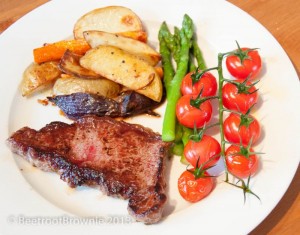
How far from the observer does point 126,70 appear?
315cm

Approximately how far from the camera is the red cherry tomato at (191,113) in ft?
9.32

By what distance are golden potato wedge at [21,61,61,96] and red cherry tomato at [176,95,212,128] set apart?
3.67 feet

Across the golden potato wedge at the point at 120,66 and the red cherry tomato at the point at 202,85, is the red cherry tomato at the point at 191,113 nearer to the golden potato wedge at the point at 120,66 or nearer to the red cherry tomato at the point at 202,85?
the red cherry tomato at the point at 202,85

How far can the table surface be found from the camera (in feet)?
8.76

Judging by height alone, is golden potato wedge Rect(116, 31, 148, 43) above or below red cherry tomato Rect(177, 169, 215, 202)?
above

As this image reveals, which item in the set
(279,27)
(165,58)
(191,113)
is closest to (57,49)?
(165,58)

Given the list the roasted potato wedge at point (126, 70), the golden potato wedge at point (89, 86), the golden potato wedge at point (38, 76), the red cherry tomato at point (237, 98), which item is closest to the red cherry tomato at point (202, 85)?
the red cherry tomato at point (237, 98)

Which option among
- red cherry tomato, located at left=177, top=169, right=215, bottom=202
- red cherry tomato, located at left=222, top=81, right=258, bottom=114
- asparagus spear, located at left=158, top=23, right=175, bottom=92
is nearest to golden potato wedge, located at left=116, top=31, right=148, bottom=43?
asparagus spear, located at left=158, top=23, right=175, bottom=92

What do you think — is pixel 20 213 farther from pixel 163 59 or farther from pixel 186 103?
pixel 163 59

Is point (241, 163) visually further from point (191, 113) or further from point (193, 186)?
point (191, 113)

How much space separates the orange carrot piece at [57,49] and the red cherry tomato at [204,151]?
4.49ft

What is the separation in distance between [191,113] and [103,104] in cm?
71

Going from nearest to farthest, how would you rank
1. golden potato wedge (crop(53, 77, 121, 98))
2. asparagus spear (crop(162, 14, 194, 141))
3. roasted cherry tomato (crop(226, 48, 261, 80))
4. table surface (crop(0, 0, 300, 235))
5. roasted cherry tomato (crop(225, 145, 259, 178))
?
1. roasted cherry tomato (crop(225, 145, 259, 178))
2. table surface (crop(0, 0, 300, 235))
3. asparagus spear (crop(162, 14, 194, 141))
4. roasted cherry tomato (crop(226, 48, 261, 80))
5. golden potato wedge (crop(53, 77, 121, 98))

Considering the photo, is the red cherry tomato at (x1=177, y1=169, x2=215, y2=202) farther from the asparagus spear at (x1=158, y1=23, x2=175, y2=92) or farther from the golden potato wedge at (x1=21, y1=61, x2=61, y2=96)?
the golden potato wedge at (x1=21, y1=61, x2=61, y2=96)
